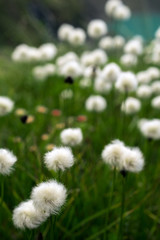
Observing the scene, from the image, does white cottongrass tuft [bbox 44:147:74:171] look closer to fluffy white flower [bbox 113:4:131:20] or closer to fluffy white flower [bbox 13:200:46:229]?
fluffy white flower [bbox 13:200:46:229]

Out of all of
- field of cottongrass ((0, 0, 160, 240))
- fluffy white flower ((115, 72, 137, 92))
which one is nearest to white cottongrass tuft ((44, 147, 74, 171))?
field of cottongrass ((0, 0, 160, 240))

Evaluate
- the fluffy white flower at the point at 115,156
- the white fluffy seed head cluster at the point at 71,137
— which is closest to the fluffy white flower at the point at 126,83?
the white fluffy seed head cluster at the point at 71,137

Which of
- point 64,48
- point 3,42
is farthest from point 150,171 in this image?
point 3,42

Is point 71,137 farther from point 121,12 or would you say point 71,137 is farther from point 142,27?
point 142,27

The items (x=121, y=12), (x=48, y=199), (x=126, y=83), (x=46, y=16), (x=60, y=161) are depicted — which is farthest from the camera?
(x=46, y=16)

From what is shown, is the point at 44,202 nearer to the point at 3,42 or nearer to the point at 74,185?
the point at 74,185

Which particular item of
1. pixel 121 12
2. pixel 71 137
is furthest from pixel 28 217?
pixel 121 12

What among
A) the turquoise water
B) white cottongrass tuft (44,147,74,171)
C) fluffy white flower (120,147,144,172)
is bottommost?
white cottongrass tuft (44,147,74,171)
